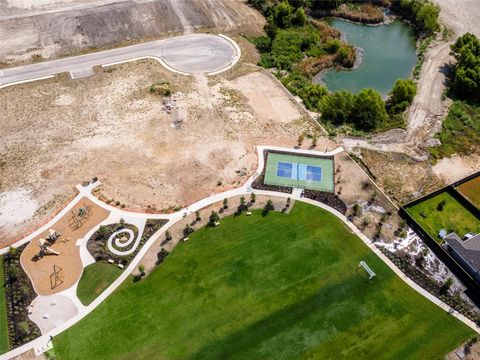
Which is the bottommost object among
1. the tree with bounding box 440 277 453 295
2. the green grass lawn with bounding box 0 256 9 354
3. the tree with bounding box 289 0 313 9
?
the green grass lawn with bounding box 0 256 9 354

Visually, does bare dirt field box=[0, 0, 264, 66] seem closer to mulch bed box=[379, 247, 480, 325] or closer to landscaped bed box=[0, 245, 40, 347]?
landscaped bed box=[0, 245, 40, 347]

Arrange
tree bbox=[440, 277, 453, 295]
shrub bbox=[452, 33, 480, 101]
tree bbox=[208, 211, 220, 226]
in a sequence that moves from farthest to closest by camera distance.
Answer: shrub bbox=[452, 33, 480, 101]
tree bbox=[208, 211, 220, 226]
tree bbox=[440, 277, 453, 295]

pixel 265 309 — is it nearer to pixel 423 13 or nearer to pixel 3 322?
pixel 3 322

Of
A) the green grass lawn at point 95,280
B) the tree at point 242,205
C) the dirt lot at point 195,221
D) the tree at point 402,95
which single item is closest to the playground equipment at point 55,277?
the green grass lawn at point 95,280

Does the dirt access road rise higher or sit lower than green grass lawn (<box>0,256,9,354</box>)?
higher

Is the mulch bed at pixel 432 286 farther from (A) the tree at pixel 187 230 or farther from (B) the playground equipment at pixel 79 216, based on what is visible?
(B) the playground equipment at pixel 79 216

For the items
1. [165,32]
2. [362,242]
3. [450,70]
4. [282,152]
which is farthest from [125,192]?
[450,70]

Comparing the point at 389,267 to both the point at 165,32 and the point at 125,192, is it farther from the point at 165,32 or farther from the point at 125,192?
the point at 165,32

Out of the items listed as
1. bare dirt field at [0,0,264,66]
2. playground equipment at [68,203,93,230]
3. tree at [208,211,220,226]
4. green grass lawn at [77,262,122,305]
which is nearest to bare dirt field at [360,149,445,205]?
tree at [208,211,220,226]
